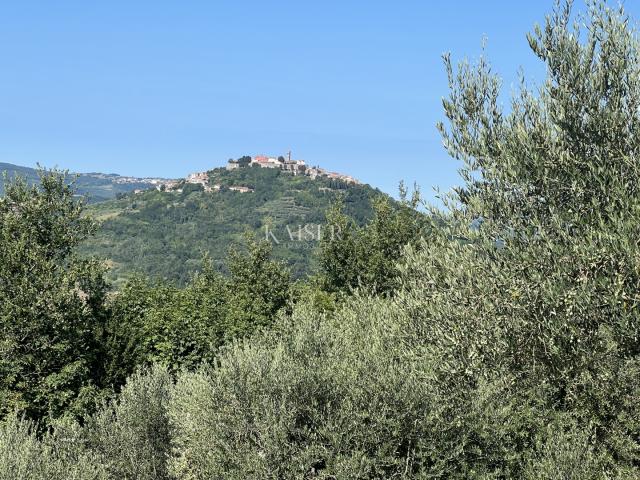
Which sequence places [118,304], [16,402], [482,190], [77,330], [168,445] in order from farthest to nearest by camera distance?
[118,304] → [77,330] → [16,402] → [168,445] → [482,190]

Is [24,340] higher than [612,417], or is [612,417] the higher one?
[612,417]

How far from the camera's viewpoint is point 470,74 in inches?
610

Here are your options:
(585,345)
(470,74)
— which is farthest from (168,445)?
(470,74)

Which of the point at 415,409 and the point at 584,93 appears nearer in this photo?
the point at 415,409

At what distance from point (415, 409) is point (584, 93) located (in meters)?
8.54

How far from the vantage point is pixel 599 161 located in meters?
12.8

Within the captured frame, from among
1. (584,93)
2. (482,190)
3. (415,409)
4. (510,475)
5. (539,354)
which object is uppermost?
(584,93)

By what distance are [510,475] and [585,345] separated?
334cm

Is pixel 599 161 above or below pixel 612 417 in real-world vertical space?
above

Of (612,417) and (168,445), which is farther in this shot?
(168,445)

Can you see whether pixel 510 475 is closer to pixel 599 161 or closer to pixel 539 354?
pixel 539 354

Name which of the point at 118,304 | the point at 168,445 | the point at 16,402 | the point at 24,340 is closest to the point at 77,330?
the point at 24,340

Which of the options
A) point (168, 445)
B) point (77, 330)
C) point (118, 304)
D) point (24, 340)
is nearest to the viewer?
point (168, 445)

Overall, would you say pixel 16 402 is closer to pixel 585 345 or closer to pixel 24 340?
pixel 24 340
